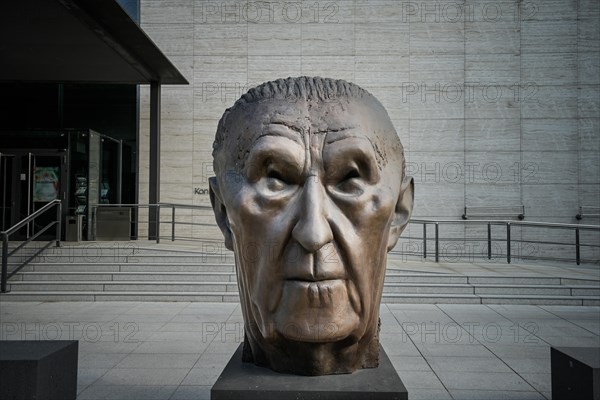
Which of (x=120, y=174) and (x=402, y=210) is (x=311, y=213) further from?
(x=120, y=174)

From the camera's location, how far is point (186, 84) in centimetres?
1310

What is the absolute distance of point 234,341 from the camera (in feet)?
18.8

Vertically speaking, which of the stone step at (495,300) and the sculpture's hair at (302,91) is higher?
the sculpture's hair at (302,91)

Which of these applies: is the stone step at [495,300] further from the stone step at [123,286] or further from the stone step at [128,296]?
the stone step at [123,286]

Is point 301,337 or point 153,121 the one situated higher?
point 153,121

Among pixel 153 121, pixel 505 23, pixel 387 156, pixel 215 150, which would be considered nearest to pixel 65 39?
pixel 153 121

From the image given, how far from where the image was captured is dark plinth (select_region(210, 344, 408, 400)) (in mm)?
2461

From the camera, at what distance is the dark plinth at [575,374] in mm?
3178

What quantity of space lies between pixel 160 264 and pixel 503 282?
20.8 feet

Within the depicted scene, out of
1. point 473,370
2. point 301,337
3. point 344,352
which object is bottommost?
point 473,370

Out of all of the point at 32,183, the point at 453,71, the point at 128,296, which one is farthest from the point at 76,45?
the point at 453,71

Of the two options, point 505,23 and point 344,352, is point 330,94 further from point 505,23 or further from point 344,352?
point 505,23

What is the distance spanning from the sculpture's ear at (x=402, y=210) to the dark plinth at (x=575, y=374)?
163 centimetres

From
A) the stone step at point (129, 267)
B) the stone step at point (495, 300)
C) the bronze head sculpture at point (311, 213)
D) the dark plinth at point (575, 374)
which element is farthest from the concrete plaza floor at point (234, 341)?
the bronze head sculpture at point (311, 213)
